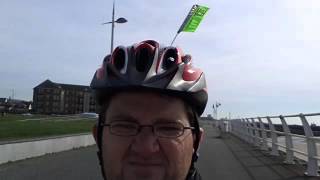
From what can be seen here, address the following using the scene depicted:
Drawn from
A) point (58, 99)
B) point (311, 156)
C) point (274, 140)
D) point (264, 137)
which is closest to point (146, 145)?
point (311, 156)

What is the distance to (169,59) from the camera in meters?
2.86

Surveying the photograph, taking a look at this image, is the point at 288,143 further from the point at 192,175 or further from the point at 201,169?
the point at 192,175

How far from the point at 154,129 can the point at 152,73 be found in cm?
28

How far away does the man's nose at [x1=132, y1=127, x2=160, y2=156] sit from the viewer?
105 inches

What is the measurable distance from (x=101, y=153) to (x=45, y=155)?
17492 mm

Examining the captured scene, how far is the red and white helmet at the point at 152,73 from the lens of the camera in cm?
273

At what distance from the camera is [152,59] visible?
281 centimetres

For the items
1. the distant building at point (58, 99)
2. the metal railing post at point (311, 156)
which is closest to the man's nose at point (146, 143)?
the metal railing post at point (311, 156)

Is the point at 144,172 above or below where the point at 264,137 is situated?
below

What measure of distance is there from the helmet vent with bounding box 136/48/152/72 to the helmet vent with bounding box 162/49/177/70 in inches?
3.2

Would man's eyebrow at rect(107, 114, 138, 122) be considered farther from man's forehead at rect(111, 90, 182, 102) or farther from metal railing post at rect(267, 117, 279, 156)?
metal railing post at rect(267, 117, 279, 156)

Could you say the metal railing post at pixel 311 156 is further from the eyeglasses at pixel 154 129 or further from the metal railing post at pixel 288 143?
the eyeglasses at pixel 154 129

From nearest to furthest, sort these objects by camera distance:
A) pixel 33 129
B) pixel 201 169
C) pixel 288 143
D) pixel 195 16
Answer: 1. pixel 195 16
2. pixel 201 169
3. pixel 288 143
4. pixel 33 129

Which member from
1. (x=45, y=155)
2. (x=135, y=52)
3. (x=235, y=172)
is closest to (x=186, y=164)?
(x=135, y=52)
